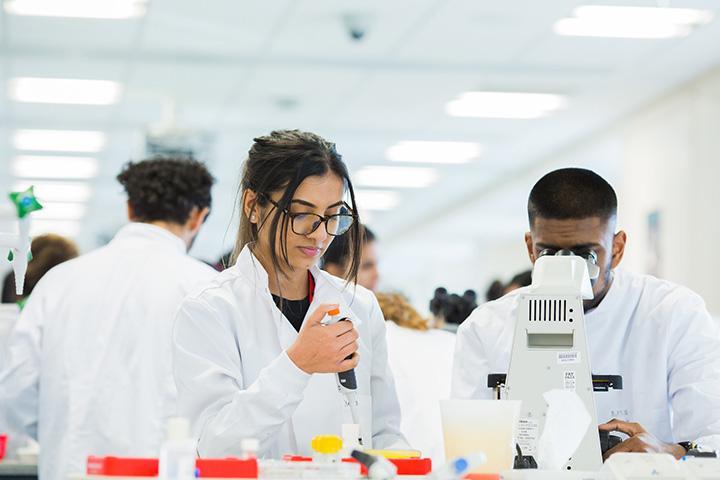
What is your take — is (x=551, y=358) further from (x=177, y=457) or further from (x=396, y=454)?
(x=177, y=457)

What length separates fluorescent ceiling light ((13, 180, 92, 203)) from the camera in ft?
35.9

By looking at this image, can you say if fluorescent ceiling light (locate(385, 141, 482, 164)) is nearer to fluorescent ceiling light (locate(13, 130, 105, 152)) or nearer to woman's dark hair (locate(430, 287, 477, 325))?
fluorescent ceiling light (locate(13, 130, 105, 152))

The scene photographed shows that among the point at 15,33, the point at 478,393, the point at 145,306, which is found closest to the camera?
the point at 478,393

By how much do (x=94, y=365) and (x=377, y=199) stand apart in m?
9.61

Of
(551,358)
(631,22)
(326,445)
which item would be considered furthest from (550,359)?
(631,22)

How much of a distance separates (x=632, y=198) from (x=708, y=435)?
20.9 feet

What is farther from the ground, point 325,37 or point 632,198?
point 325,37

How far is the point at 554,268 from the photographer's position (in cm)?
185

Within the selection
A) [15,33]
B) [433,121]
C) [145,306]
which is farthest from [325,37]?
[145,306]

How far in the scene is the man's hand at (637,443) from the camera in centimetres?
186

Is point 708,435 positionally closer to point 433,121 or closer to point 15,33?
point 15,33

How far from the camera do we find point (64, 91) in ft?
23.8

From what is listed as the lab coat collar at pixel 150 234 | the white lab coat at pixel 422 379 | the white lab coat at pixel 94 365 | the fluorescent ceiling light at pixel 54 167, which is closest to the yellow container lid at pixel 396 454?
the white lab coat at pixel 94 365

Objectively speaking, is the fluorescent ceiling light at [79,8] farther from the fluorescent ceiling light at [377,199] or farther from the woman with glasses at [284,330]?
the fluorescent ceiling light at [377,199]
